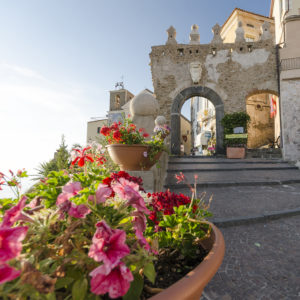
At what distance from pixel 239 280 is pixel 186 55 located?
1132 cm

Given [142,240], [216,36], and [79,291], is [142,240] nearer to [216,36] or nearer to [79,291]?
[79,291]

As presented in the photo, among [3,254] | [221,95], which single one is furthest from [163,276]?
[221,95]

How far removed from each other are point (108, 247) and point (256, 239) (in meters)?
2.28

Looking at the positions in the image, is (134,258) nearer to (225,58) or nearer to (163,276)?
(163,276)

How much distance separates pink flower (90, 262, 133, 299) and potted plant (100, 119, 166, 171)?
203 centimetres

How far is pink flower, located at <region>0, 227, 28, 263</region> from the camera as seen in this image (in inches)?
16.6

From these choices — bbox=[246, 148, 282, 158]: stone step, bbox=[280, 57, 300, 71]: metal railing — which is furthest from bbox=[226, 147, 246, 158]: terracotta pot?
bbox=[280, 57, 300, 71]: metal railing

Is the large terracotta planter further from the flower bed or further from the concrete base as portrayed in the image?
the flower bed

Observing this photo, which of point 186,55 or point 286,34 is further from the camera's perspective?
point 186,55

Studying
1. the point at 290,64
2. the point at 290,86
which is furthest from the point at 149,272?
the point at 290,64

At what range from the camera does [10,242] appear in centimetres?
44

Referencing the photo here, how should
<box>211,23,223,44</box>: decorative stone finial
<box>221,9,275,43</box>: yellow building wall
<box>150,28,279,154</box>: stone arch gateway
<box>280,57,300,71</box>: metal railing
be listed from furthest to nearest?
1. <box>221,9,275,43</box>: yellow building wall
2. <box>211,23,223,44</box>: decorative stone finial
3. <box>150,28,279,154</box>: stone arch gateway
4. <box>280,57,300,71</box>: metal railing

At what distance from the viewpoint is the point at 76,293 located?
1.74 feet

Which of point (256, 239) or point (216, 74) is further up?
point (216, 74)
